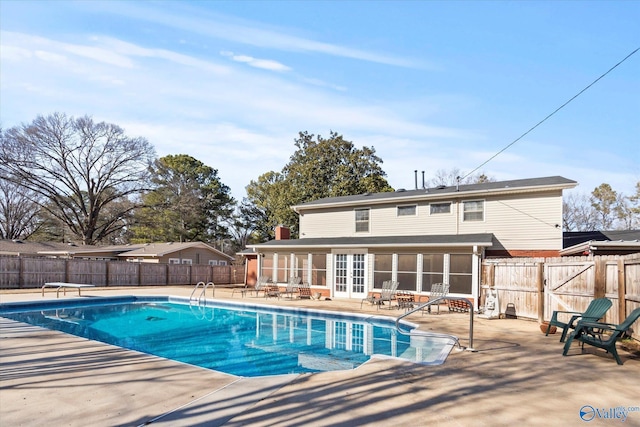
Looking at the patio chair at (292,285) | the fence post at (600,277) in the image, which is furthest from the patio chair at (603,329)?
the patio chair at (292,285)

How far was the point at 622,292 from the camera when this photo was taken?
8.62 m

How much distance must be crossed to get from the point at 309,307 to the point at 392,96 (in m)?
9.91

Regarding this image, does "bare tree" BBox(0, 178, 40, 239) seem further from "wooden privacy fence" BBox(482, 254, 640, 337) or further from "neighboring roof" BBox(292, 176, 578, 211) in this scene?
"wooden privacy fence" BBox(482, 254, 640, 337)

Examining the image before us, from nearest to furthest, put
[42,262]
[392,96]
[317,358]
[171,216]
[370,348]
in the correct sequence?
[317,358] < [370,348] < [392,96] < [42,262] < [171,216]

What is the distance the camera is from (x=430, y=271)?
671 inches

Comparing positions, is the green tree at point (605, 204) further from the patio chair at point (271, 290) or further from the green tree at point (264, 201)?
the patio chair at point (271, 290)

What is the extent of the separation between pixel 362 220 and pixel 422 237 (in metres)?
3.82

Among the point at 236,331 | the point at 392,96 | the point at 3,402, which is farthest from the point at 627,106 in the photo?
the point at 3,402

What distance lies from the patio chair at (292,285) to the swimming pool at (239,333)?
132 inches

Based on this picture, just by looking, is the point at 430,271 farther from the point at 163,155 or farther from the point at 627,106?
the point at 163,155

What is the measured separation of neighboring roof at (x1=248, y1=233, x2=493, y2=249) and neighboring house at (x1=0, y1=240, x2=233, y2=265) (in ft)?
42.3

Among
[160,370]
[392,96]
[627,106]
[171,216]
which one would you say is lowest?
[160,370]

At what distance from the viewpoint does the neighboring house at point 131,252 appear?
3130 centimetres

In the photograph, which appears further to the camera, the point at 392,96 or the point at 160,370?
the point at 392,96
